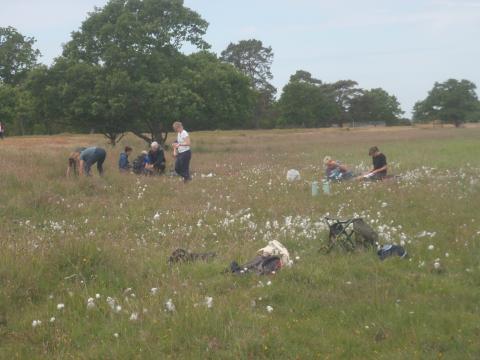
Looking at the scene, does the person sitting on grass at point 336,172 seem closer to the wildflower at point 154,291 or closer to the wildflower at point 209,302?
the wildflower at point 154,291

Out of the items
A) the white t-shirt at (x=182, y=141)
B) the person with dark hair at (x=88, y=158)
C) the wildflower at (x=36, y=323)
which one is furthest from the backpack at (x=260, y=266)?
the person with dark hair at (x=88, y=158)

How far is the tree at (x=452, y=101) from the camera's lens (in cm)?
11862

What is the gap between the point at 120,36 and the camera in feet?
111

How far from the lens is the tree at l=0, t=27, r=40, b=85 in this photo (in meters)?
78.1

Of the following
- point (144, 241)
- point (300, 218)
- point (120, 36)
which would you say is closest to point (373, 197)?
point (300, 218)

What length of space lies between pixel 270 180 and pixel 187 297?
11182 millimetres

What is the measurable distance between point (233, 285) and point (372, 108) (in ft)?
425

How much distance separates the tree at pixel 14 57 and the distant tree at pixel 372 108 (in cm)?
7610

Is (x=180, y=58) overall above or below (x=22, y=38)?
below

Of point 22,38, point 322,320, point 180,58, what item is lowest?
point 322,320

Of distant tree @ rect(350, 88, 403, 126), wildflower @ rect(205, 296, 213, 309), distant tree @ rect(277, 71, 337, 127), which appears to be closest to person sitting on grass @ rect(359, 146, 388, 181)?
wildflower @ rect(205, 296, 213, 309)

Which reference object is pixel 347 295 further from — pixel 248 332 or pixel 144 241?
pixel 144 241

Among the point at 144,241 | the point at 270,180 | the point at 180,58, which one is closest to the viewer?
the point at 144,241

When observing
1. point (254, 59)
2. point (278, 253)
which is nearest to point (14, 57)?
point (254, 59)
